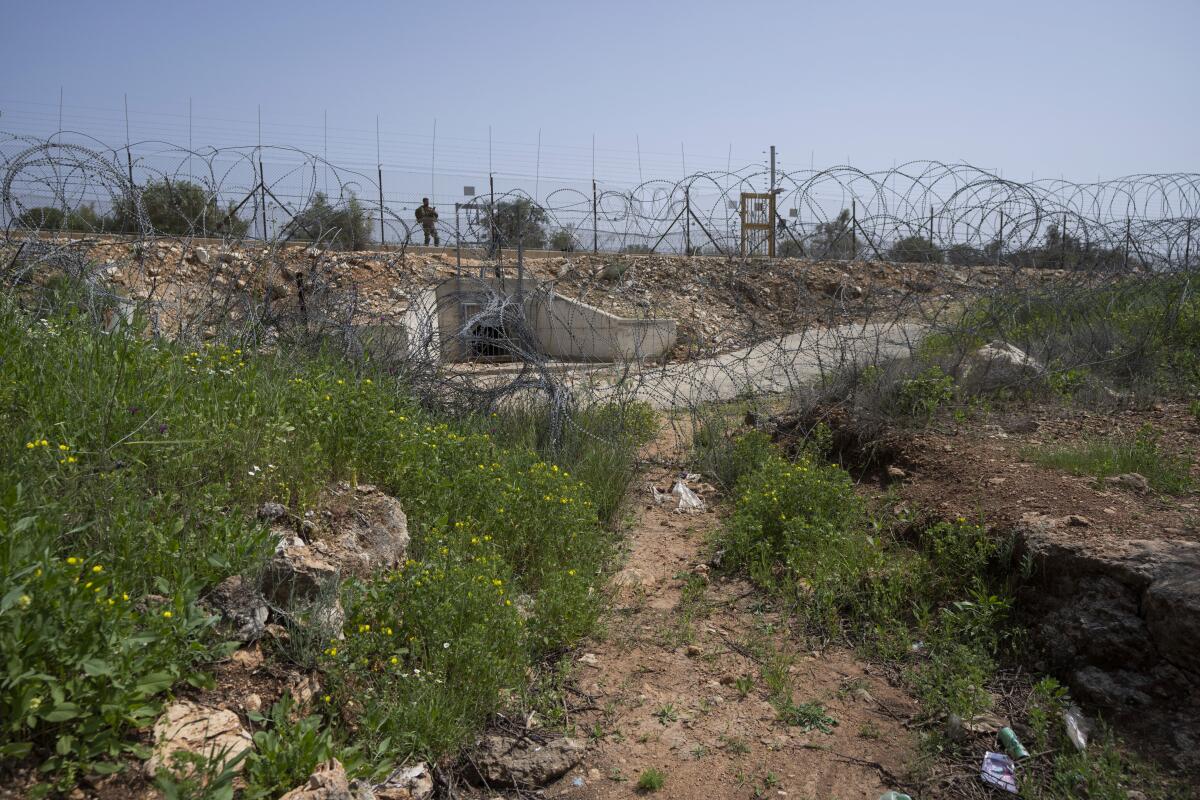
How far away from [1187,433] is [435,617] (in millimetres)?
5662

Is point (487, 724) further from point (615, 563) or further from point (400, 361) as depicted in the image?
point (400, 361)

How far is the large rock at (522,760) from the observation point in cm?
331

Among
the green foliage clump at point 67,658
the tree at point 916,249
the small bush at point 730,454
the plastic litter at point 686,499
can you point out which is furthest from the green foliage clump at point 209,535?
the tree at point 916,249

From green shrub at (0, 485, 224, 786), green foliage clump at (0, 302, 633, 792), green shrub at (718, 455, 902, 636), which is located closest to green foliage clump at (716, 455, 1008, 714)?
green shrub at (718, 455, 902, 636)

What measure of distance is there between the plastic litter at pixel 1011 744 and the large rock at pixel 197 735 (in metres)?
2.91

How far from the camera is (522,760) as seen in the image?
3.38m

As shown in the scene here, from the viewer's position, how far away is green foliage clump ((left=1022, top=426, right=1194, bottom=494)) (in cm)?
A: 512

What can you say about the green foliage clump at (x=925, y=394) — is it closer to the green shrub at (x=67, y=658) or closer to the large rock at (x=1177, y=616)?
the large rock at (x=1177, y=616)

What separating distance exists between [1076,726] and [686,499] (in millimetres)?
3422

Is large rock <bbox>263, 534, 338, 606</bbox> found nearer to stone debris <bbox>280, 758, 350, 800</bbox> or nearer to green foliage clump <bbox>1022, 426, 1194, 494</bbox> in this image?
stone debris <bbox>280, 758, 350, 800</bbox>

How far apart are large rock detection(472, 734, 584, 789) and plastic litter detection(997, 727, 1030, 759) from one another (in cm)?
175

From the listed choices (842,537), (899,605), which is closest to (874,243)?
(842,537)

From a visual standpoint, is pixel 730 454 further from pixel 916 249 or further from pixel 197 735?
pixel 197 735

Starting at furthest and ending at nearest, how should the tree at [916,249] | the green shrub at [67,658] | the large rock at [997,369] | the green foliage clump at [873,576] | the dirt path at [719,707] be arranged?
1. the tree at [916,249]
2. the large rock at [997,369]
3. the green foliage clump at [873,576]
4. the dirt path at [719,707]
5. the green shrub at [67,658]
